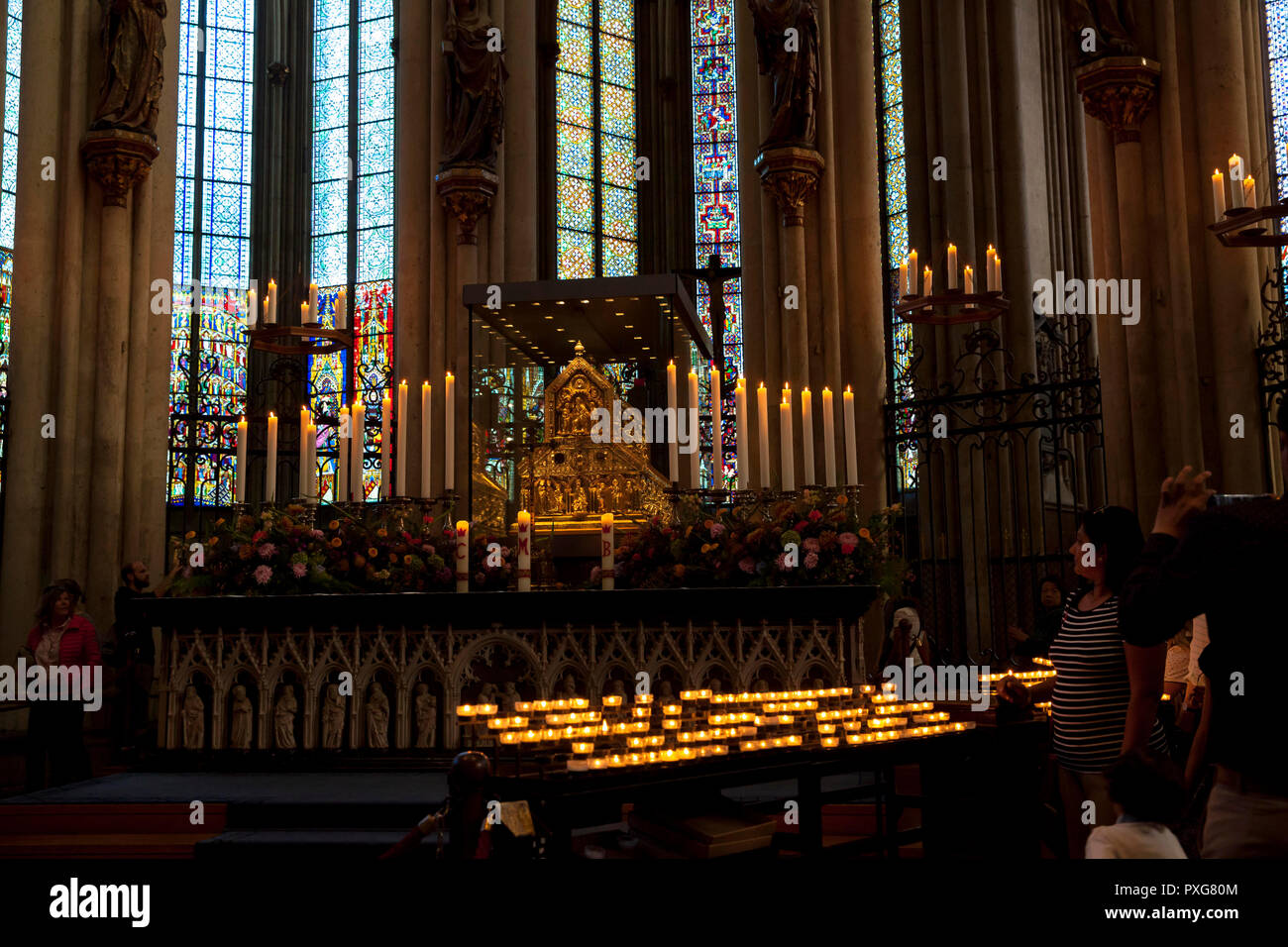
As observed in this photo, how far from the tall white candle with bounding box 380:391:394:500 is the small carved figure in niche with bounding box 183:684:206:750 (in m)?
10.6

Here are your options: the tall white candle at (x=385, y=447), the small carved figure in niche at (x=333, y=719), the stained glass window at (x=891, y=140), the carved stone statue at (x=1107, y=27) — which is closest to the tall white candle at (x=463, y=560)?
the small carved figure in niche at (x=333, y=719)

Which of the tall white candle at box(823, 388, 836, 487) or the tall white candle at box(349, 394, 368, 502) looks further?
the tall white candle at box(823, 388, 836, 487)

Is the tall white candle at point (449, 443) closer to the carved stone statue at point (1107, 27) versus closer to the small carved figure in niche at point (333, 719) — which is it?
the small carved figure in niche at point (333, 719)

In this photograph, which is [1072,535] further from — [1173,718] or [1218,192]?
[1173,718]

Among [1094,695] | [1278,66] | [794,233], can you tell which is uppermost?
[1278,66]

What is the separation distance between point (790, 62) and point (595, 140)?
9513 millimetres

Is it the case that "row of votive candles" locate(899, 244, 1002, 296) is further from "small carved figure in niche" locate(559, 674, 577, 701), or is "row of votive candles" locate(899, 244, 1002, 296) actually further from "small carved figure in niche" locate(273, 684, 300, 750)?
"small carved figure in niche" locate(273, 684, 300, 750)

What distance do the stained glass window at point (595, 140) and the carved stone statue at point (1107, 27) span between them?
11954 mm

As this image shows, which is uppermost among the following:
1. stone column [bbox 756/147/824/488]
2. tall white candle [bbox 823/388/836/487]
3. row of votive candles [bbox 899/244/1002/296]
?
stone column [bbox 756/147/824/488]

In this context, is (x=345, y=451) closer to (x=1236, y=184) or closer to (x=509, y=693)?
(x=509, y=693)

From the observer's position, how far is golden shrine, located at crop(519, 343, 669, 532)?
30.6ft

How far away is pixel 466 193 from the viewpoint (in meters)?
13.6

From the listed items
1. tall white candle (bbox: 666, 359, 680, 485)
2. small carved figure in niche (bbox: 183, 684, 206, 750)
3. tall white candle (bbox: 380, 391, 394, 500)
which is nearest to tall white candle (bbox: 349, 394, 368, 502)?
small carved figure in niche (bbox: 183, 684, 206, 750)

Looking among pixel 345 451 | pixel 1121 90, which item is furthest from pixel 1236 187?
pixel 345 451
